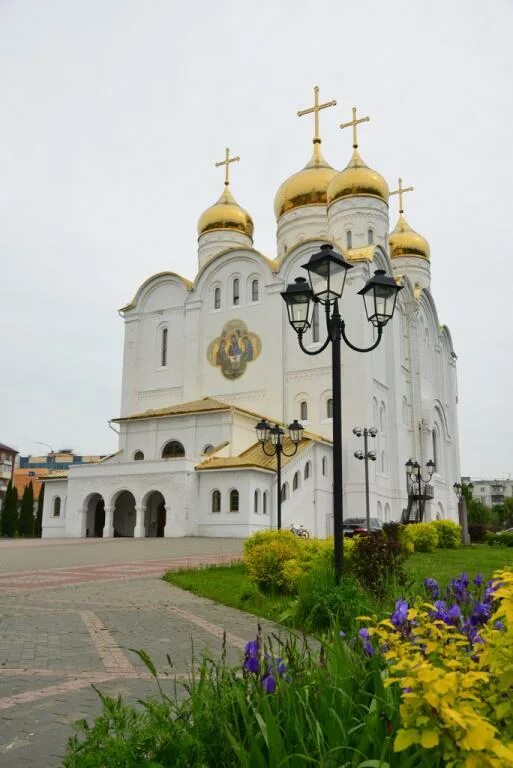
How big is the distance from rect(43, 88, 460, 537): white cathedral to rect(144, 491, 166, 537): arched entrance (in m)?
0.10

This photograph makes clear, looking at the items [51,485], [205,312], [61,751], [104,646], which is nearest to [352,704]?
[61,751]

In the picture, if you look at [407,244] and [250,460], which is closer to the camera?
[250,460]

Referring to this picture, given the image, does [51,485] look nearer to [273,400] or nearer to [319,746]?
[273,400]

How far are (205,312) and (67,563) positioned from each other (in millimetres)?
24794

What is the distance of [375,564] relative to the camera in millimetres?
8367

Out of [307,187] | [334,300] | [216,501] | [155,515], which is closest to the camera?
[334,300]

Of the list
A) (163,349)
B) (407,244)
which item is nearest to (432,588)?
(163,349)

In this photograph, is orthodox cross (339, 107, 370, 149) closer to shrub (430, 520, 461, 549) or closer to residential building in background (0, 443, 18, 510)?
shrub (430, 520, 461, 549)

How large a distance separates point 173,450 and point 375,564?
25.6 m

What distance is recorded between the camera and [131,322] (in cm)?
4138

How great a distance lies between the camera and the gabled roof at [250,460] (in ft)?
91.0

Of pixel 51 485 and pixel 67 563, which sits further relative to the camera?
pixel 51 485

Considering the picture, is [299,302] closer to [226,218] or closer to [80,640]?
[80,640]

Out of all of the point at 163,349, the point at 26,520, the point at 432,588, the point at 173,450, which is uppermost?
the point at 163,349
